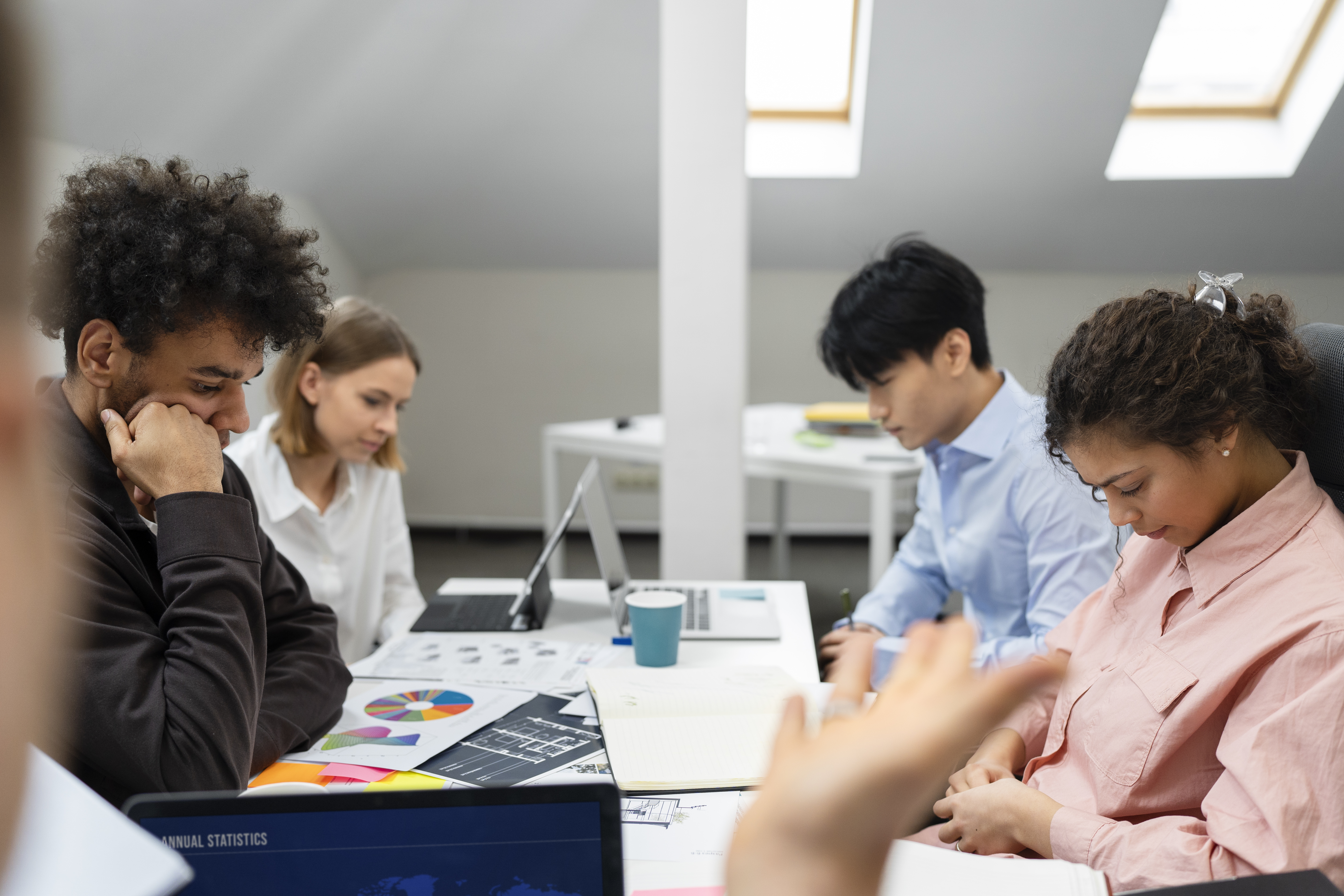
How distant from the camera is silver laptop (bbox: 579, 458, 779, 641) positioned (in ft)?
5.21

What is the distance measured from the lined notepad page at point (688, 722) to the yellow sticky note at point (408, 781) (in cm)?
19

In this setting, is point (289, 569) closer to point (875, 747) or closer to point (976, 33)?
point (875, 747)

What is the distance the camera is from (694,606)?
1.74m

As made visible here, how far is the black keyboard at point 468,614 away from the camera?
1.63 m

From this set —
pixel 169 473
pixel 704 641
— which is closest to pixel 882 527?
pixel 704 641

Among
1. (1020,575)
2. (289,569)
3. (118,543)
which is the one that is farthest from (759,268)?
(118,543)

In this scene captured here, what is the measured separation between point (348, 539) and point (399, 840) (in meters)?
1.39

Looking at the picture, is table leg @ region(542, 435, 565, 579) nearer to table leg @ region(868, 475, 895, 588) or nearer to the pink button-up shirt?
table leg @ region(868, 475, 895, 588)

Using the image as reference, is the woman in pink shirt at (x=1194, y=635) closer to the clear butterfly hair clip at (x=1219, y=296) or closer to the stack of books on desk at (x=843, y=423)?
the clear butterfly hair clip at (x=1219, y=296)

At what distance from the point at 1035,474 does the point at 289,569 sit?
1.20 metres

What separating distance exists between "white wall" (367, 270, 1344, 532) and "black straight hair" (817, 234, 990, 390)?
299 cm

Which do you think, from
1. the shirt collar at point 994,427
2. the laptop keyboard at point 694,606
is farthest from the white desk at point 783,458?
the shirt collar at point 994,427

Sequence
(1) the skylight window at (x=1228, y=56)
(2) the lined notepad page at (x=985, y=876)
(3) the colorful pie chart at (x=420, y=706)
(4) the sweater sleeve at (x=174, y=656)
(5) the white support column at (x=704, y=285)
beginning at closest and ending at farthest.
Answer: (2) the lined notepad page at (x=985, y=876)
(4) the sweater sleeve at (x=174, y=656)
(3) the colorful pie chart at (x=420, y=706)
(5) the white support column at (x=704, y=285)
(1) the skylight window at (x=1228, y=56)

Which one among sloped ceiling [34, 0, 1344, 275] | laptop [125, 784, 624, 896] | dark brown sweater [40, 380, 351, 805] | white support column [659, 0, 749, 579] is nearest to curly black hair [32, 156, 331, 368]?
dark brown sweater [40, 380, 351, 805]
